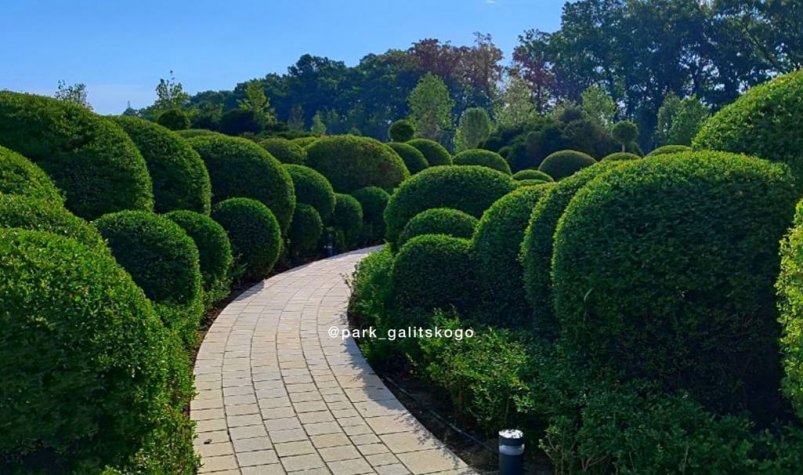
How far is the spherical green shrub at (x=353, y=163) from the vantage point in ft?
52.9

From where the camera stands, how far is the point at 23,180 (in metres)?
5.85

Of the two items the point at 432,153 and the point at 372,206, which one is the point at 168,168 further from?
the point at 432,153

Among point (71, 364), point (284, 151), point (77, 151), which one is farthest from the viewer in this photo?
point (284, 151)

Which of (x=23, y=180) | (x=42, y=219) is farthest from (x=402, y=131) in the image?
(x=42, y=219)

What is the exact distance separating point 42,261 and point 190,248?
3.74 metres

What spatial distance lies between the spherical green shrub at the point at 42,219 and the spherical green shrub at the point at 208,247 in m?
3.01

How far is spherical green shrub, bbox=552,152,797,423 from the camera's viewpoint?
158 inches

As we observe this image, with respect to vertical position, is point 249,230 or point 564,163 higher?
point 564,163

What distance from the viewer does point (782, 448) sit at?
3.31m

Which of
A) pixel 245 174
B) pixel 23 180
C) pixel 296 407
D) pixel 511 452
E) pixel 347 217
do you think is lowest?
pixel 296 407

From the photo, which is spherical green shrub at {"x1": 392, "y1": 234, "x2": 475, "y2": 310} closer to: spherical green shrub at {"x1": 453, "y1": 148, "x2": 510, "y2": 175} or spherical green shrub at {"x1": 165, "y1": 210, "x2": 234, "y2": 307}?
spherical green shrub at {"x1": 165, "y1": 210, "x2": 234, "y2": 307}

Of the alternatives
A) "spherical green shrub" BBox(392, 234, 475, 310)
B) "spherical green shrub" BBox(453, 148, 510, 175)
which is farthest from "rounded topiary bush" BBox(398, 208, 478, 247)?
"spherical green shrub" BBox(453, 148, 510, 175)

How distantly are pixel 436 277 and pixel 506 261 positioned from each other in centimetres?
77

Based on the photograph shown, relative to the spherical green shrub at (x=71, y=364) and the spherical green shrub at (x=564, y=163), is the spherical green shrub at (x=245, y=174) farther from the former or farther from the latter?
the spherical green shrub at (x=564, y=163)
